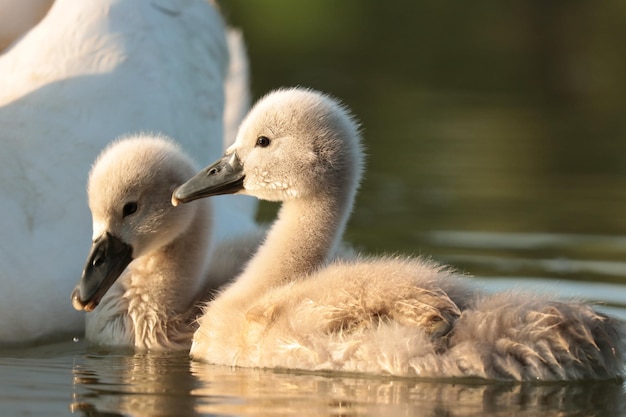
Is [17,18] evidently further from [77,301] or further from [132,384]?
[132,384]

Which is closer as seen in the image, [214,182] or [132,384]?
[132,384]

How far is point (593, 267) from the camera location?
7.57 m

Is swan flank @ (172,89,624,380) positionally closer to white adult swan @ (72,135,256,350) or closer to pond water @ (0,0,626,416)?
pond water @ (0,0,626,416)

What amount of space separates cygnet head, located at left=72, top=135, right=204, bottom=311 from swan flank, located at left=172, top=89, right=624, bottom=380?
24 cm

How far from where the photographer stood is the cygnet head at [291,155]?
577 centimetres

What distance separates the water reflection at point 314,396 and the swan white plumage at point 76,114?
76cm

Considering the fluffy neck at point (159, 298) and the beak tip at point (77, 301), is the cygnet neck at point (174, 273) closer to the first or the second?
the fluffy neck at point (159, 298)

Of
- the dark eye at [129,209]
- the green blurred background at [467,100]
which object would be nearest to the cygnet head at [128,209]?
the dark eye at [129,209]

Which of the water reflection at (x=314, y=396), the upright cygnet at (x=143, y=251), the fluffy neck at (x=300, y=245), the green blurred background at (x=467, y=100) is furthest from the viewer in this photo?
the green blurred background at (x=467, y=100)

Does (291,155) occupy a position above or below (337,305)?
above

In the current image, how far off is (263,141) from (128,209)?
620 mm

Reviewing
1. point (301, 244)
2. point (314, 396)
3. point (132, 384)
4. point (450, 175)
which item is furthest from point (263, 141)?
point (450, 175)

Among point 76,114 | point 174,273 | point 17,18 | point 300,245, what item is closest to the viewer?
point 300,245

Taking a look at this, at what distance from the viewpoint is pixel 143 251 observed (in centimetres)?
618
